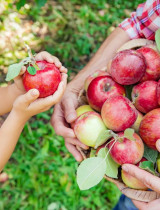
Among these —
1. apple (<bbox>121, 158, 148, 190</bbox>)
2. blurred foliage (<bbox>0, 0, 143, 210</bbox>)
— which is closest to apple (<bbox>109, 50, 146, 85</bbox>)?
apple (<bbox>121, 158, 148, 190</bbox>)

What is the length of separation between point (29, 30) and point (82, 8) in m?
0.59

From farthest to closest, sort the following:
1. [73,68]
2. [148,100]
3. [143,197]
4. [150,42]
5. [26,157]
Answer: [73,68]
[26,157]
[150,42]
[148,100]
[143,197]

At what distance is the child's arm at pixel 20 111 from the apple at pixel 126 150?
0.97 ft

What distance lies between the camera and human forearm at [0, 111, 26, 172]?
1171mm

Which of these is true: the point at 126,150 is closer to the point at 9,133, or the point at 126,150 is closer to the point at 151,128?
the point at 151,128

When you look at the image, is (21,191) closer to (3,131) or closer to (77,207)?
(77,207)

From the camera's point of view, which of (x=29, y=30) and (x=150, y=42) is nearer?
(x=150, y=42)

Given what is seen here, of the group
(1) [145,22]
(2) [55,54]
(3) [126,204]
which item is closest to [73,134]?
(3) [126,204]

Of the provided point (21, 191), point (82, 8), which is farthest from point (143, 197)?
point (82, 8)

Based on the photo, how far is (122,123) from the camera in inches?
43.8

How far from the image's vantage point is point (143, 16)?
1.48 m

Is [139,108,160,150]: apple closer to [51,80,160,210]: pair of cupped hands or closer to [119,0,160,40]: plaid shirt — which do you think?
[51,80,160,210]: pair of cupped hands

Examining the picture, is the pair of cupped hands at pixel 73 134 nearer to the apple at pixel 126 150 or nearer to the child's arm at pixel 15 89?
the apple at pixel 126 150

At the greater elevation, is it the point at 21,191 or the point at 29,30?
the point at 29,30
